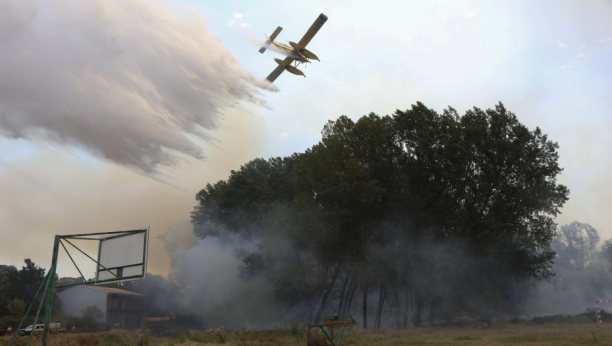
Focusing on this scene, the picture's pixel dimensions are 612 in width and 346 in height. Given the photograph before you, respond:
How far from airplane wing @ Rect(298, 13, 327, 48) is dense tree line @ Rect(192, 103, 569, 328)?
7.69 meters

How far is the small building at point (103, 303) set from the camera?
5028 cm

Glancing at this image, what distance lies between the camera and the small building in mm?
50281

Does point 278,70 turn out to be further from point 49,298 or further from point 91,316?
point 91,316

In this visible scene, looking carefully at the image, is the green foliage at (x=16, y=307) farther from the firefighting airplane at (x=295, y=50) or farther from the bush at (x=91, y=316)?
the firefighting airplane at (x=295, y=50)

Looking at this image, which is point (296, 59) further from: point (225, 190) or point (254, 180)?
point (225, 190)

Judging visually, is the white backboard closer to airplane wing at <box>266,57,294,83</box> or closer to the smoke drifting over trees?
the smoke drifting over trees

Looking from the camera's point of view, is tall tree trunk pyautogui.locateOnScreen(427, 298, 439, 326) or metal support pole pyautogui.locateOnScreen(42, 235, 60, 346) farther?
tall tree trunk pyautogui.locateOnScreen(427, 298, 439, 326)

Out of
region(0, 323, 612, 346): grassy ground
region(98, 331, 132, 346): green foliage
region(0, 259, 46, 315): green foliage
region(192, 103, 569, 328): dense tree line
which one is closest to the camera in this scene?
region(0, 323, 612, 346): grassy ground

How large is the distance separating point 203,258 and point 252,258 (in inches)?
511

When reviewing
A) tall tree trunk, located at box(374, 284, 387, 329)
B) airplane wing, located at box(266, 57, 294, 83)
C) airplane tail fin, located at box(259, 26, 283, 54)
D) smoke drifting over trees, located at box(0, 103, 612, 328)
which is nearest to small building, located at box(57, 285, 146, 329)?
smoke drifting over trees, located at box(0, 103, 612, 328)

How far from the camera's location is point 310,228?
123ft

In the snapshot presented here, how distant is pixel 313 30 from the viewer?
1400 inches

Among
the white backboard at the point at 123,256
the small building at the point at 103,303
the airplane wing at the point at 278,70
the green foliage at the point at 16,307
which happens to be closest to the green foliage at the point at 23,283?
the small building at the point at 103,303

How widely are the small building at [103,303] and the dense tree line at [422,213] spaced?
77.2 feet
